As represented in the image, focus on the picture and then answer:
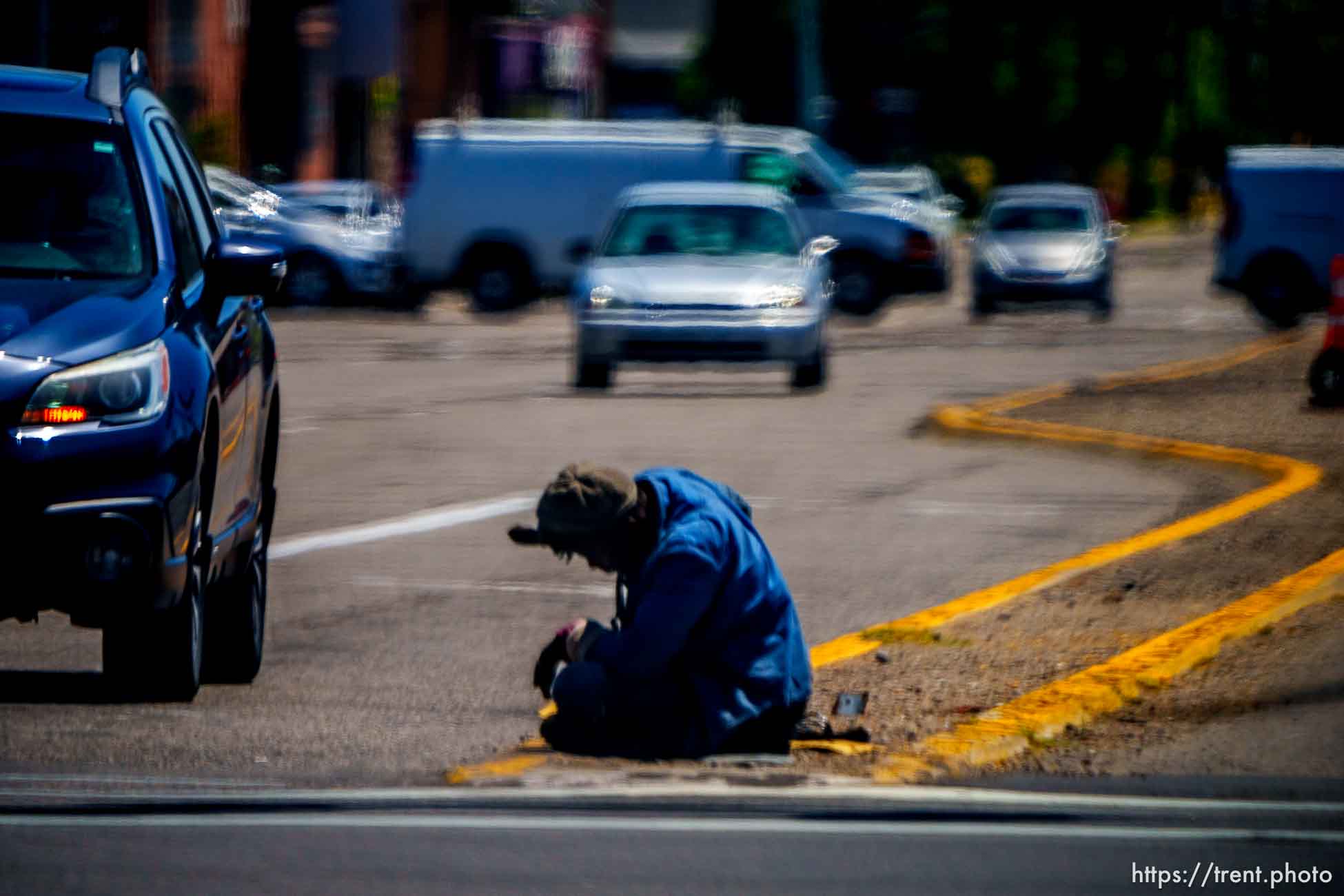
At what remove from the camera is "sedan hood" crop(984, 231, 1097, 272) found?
106 ft

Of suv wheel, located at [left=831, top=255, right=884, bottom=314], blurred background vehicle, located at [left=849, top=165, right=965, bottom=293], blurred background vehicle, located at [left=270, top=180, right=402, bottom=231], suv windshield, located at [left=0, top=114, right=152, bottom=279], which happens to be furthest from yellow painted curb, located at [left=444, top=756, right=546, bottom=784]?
blurred background vehicle, located at [left=270, top=180, right=402, bottom=231]

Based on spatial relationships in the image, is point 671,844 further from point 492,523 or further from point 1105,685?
point 492,523

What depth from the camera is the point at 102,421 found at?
681 cm

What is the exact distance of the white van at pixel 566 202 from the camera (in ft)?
104

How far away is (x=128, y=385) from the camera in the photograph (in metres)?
6.86

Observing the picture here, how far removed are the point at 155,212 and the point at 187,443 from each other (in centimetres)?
92

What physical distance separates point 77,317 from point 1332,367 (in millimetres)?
13243

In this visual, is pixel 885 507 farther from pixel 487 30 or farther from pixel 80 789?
pixel 487 30

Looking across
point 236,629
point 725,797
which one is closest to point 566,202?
point 236,629

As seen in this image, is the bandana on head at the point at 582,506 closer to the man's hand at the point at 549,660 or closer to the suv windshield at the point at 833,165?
the man's hand at the point at 549,660

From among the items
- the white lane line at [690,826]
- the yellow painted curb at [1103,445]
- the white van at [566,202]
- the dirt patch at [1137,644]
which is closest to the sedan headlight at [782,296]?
the yellow painted curb at [1103,445]

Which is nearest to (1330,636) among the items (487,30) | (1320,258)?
(1320,258)

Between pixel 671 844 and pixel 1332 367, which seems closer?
pixel 671 844

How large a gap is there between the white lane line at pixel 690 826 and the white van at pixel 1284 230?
25.6 meters
